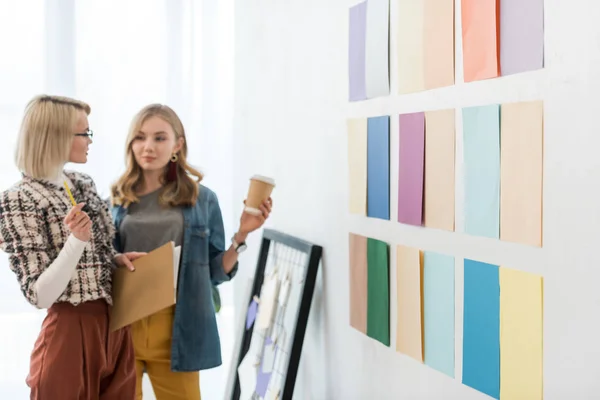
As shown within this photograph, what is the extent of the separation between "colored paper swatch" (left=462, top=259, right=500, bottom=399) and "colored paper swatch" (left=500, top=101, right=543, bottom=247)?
4.3 inches

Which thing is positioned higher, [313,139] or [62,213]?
[313,139]

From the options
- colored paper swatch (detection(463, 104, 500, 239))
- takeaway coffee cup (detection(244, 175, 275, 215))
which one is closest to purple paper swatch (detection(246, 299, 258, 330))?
takeaway coffee cup (detection(244, 175, 275, 215))

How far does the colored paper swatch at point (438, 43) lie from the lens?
4.99ft

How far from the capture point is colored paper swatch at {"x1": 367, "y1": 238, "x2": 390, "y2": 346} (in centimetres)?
183

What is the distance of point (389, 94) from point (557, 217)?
68cm

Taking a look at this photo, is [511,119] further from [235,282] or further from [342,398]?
[235,282]

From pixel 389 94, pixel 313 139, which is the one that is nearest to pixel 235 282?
pixel 313 139

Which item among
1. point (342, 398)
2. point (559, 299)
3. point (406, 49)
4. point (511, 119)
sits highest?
point (406, 49)

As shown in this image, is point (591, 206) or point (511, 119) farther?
point (511, 119)

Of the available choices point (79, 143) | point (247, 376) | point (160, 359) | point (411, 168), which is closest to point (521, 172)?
point (411, 168)

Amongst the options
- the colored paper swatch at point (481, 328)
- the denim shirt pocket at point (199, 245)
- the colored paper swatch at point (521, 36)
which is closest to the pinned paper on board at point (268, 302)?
the denim shirt pocket at point (199, 245)

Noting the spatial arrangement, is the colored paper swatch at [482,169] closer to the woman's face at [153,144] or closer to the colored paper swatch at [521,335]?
the colored paper swatch at [521,335]

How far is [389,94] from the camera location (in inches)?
70.7

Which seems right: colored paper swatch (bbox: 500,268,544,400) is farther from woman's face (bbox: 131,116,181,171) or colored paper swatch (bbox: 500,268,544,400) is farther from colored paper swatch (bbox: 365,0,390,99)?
woman's face (bbox: 131,116,181,171)
